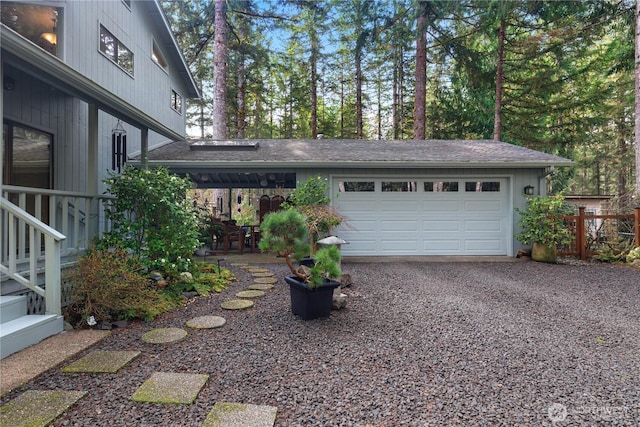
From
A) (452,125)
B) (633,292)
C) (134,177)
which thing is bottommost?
(633,292)

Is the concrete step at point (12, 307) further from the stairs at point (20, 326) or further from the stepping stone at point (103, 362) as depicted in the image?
the stepping stone at point (103, 362)

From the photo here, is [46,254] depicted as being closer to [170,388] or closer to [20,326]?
[20,326]

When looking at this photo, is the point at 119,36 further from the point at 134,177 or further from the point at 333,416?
the point at 333,416

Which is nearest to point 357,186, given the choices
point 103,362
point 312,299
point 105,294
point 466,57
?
point 312,299

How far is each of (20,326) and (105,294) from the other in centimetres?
73

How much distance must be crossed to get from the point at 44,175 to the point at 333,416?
18.4 ft

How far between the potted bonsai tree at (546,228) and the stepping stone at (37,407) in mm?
8110

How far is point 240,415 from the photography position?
6.20 feet

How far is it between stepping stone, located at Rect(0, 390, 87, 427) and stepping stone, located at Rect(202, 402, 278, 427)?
2.72 ft

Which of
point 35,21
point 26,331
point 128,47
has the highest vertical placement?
point 128,47

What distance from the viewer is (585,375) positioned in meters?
2.40

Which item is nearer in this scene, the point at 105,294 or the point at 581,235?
the point at 105,294

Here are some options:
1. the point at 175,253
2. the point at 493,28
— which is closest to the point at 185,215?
the point at 175,253

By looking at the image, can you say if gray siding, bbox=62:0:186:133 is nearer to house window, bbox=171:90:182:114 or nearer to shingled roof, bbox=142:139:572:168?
house window, bbox=171:90:182:114
